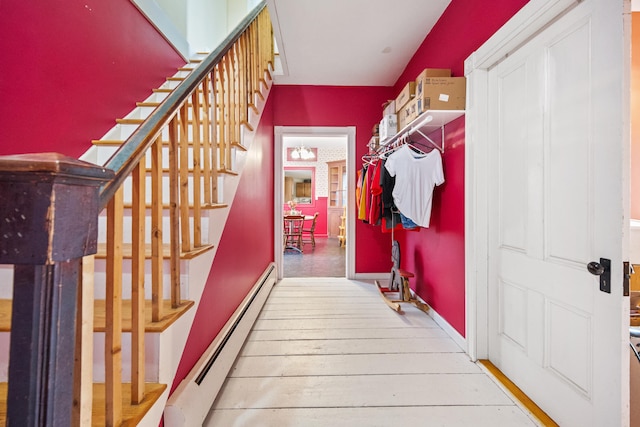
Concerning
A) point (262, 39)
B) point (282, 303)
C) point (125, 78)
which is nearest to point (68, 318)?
point (125, 78)

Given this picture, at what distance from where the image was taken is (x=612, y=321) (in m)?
1.04

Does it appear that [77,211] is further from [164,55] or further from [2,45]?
[164,55]

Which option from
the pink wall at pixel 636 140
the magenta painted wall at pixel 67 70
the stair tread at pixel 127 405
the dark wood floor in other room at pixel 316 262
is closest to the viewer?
the stair tread at pixel 127 405

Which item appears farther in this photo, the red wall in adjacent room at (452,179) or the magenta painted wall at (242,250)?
the red wall in adjacent room at (452,179)

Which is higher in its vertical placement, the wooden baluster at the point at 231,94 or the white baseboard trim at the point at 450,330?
the wooden baluster at the point at 231,94

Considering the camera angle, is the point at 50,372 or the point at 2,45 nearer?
the point at 50,372

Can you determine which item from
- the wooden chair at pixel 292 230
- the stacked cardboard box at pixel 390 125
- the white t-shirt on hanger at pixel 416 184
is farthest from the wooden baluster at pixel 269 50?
the wooden chair at pixel 292 230

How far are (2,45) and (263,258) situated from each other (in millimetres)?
2426

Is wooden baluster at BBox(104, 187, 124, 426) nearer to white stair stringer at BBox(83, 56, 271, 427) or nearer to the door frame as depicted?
white stair stringer at BBox(83, 56, 271, 427)

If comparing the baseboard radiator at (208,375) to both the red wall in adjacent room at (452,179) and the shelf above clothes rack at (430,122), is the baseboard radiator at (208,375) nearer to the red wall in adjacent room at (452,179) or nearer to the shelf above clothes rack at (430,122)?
the red wall in adjacent room at (452,179)

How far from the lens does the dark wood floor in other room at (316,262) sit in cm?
410

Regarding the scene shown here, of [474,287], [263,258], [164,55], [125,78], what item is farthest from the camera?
[263,258]

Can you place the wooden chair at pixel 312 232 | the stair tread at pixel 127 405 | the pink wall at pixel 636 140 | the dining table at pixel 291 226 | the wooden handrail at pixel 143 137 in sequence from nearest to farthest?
the wooden handrail at pixel 143 137 < the stair tread at pixel 127 405 < the pink wall at pixel 636 140 < the dining table at pixel 291 226 < the wooden chair at pixel 312 232

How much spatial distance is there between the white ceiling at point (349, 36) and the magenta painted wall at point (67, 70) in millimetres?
1173
